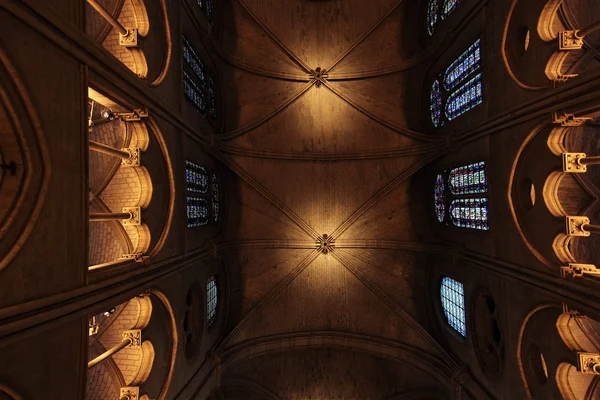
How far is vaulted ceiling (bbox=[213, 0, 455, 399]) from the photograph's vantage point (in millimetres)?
13852

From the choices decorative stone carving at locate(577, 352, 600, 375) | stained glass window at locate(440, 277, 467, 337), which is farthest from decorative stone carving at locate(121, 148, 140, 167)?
stained glass window at locate(440, 277, 467, 337)

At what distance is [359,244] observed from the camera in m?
14.8

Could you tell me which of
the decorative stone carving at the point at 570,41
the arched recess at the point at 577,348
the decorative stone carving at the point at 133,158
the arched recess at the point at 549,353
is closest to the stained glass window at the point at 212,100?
the decorative stone carving at the point at 133,158

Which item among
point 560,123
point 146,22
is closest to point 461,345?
point 560,123

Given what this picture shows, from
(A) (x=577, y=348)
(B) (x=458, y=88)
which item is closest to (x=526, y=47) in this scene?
(B) (x=458, y=88)

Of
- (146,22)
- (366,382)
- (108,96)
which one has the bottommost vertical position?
(366,382)

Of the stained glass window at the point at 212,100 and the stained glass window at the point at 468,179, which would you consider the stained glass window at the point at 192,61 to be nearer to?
the stained glass window at the point at 212,100

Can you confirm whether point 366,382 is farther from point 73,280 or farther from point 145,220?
point 73,280

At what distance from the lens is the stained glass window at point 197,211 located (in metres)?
11.8

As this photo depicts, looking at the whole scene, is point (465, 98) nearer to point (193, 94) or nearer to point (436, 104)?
point (436, 104)

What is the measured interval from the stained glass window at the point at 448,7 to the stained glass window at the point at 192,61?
8.82 meters

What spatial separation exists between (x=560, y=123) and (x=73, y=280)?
953 cm

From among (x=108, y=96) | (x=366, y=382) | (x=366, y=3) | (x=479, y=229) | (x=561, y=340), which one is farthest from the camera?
(x=366, y=382)

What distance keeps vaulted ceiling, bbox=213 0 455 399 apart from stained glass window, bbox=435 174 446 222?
0.92 meters
